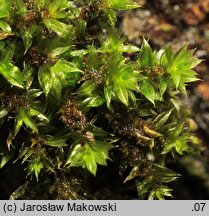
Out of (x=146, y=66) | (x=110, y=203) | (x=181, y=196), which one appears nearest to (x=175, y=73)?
(x=146, y=66)

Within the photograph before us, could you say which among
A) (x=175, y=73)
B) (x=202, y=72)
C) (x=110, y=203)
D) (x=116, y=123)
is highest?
(x=175, y=73)

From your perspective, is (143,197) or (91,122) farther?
(143,197)

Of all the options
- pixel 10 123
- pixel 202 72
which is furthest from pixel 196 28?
pixel 10 123

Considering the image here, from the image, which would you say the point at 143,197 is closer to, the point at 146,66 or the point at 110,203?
the point at 110,203

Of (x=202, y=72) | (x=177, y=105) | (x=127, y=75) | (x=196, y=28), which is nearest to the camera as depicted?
(x=127, y=75)

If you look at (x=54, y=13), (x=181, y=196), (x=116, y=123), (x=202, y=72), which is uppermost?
(x=54, y=13)

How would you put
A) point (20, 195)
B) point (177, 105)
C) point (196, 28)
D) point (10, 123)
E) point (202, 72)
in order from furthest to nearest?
point (196, 28), point (202, 72), point (177, 105), point (20, 195), point (10, 123)

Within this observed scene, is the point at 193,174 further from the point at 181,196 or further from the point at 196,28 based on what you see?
the point at 196,28

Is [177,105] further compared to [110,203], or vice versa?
[177,105]

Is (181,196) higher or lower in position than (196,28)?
lower
